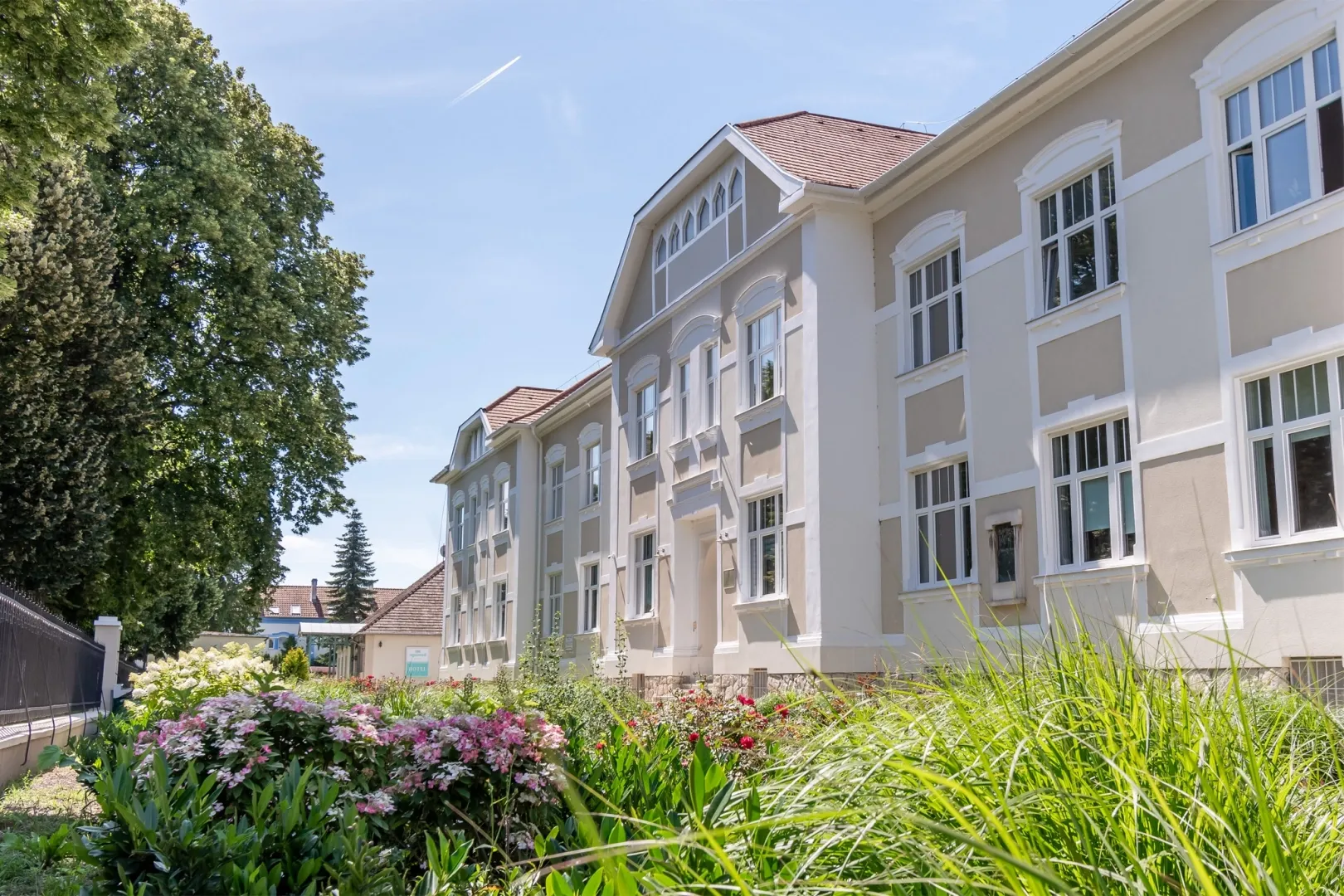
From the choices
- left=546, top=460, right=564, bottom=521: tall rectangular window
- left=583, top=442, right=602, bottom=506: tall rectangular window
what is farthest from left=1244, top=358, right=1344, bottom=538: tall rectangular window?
left=546, top=460, right=564, bottom=521: tall rectangular window

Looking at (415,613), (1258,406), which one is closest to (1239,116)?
(1258,406)

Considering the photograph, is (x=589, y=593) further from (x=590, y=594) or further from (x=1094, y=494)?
(x=1094, y=494)

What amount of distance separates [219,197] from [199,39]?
178 inches

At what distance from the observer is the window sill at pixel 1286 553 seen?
10.5m

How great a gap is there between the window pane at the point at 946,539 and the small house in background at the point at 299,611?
8999cm

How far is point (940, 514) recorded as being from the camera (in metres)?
16.2

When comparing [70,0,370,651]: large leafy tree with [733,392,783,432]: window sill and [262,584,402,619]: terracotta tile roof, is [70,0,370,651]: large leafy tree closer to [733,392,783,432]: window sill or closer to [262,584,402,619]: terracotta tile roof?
[733,392,783,432]: window sill

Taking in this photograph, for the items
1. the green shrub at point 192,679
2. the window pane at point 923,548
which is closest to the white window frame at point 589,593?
the window pane at point 923,548

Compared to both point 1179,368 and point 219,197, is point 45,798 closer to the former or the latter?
point 1179,368

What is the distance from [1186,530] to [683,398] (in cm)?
1177

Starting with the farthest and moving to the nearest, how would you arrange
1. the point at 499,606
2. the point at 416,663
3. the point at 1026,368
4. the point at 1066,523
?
the point at 416,663
the point at 499,606
the point at 1026,368
the point at 1066,523

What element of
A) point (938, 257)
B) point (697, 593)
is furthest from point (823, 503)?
point (697, 593)

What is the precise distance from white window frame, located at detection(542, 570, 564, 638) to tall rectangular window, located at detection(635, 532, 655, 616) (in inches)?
260

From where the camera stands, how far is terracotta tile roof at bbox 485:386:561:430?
37.4 metres
